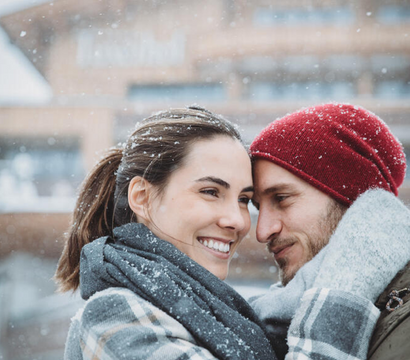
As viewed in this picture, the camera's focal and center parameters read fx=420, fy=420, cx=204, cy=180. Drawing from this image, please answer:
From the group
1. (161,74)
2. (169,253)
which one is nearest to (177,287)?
(169,253)

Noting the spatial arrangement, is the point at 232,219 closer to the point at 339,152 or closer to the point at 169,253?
the point at 169,253

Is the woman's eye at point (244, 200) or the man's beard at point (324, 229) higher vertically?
the woman's eye at point (244, 200)

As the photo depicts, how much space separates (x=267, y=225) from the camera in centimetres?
194

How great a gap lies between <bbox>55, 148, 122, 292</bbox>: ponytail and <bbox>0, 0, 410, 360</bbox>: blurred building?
8.19 metres

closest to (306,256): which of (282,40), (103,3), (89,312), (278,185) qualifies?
(278,185)

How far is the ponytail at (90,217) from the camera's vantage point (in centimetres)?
171

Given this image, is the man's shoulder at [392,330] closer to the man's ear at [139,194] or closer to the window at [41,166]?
the man's ear at [139,194]

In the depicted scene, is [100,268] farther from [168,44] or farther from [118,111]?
[168,44]

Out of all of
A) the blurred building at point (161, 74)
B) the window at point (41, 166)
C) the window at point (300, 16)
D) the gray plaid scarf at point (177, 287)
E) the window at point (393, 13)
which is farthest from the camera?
the window at point (393, 13)

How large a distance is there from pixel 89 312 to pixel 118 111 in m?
11.2

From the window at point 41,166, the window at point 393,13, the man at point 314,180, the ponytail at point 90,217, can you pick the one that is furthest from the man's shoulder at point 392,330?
the window at point 393,13

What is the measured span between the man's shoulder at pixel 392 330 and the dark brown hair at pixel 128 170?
2.80 feet

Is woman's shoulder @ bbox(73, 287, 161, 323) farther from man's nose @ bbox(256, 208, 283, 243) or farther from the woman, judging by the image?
man's nose @ bbox(256, 208, 283, 243)

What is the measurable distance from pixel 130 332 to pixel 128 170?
0.70m
